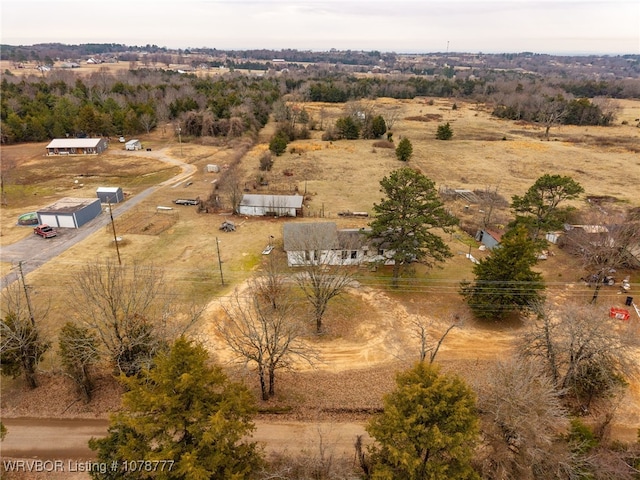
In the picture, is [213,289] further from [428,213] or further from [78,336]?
[428,213]

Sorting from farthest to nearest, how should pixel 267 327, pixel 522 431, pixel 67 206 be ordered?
pixel 67 206, pixel 267 327, pixel 522 431

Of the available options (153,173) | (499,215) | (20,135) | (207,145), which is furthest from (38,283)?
(20,135)

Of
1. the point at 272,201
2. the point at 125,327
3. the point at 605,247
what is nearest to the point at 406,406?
the point at 125,327

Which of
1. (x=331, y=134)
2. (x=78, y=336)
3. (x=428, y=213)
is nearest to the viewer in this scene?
(x=78, y=336)

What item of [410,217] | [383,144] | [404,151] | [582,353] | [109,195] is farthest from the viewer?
Answer: [383,144]

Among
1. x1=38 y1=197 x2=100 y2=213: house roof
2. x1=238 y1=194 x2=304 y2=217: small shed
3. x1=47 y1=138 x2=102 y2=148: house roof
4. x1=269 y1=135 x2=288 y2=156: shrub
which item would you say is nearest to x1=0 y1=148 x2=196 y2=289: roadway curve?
x1=38 y1=197 x2=100 y2=213: house roof

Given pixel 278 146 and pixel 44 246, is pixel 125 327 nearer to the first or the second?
pixel 44 246
